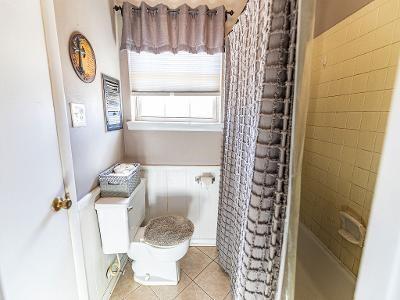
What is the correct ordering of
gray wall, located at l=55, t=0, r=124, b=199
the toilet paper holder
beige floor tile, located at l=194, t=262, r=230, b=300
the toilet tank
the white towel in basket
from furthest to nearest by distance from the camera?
the toilet paper holder → beige floor tile, located at l=194, t=262, r=230, b=300 → the white towel in basket → the toilet tank → gray wall, located at l=55, t=0, r=124, b=199

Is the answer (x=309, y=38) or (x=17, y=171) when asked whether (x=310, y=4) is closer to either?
(x=309, y=38)

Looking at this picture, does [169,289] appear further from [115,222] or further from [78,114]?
[78,114]

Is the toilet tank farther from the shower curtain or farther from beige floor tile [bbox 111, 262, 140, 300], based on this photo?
the shower curtain

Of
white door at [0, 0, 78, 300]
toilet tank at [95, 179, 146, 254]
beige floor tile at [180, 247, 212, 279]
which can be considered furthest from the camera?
beige floor tile at [180, 247, 212, 279]

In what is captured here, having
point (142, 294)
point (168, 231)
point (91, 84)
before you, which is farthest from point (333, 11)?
point (142, 294)

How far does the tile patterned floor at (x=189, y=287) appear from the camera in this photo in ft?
5.08

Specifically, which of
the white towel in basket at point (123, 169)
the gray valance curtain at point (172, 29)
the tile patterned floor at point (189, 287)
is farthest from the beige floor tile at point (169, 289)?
the gray valance curtain at point (172, 29)

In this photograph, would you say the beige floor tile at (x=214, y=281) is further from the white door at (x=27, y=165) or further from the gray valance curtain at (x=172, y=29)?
the gray valance curtain at (x=172, y=29)

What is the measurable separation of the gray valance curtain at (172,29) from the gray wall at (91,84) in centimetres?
16

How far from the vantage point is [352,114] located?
0.96m

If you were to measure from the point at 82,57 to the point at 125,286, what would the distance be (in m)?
1.74

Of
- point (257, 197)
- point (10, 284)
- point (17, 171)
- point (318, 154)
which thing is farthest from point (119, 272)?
point (318, 154)

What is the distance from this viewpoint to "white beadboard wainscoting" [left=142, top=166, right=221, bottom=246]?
76.9 inches

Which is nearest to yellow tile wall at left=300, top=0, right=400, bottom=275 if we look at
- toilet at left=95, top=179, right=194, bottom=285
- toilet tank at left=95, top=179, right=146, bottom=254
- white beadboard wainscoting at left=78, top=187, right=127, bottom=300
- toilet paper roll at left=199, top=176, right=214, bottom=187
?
toilet paper roll at left=199, top=176, right=214, bottom=187
